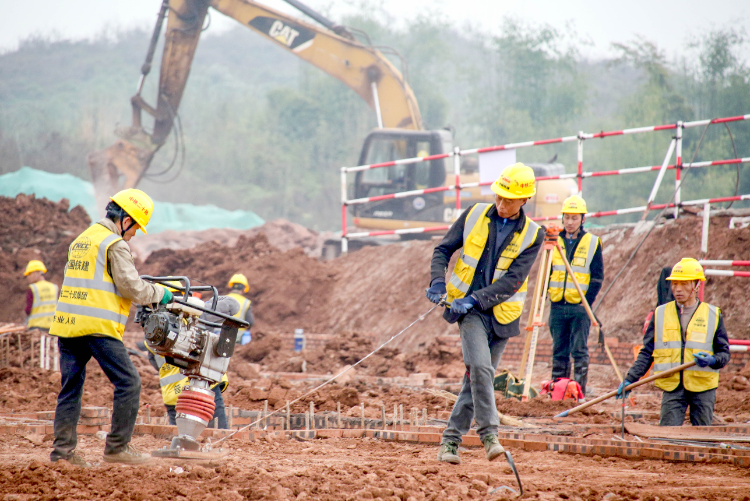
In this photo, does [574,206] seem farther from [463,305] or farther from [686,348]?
[463,305]

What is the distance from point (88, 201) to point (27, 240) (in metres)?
9.27

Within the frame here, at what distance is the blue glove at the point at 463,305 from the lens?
4.53 m

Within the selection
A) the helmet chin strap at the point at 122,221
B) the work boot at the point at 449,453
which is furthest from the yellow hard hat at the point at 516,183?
the helmet chin strap at the point at 122,221

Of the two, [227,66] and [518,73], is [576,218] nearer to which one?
[518,73]

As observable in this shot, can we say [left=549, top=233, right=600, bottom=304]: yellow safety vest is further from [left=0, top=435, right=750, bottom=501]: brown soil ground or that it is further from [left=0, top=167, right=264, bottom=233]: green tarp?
[left=0, top=167, right=264, bottom=233]: green tarp

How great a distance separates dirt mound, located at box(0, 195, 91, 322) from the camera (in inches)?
659

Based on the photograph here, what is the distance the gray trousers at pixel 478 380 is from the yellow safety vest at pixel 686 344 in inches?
69.9

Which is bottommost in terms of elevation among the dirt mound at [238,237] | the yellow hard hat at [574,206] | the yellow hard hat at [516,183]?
the yellow hard hat at [516,183]

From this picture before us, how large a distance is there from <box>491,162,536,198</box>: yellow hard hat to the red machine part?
2214mm

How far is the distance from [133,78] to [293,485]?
174 feet

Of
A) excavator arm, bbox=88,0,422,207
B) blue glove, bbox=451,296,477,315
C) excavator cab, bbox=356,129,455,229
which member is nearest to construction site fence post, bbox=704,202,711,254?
blue glove, bbox=451,296,477,315

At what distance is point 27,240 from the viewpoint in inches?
712

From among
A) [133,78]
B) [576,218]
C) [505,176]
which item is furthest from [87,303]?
[133,78]

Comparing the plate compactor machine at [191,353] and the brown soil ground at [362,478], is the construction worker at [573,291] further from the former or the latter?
the plate compactor machine at [191,353]
